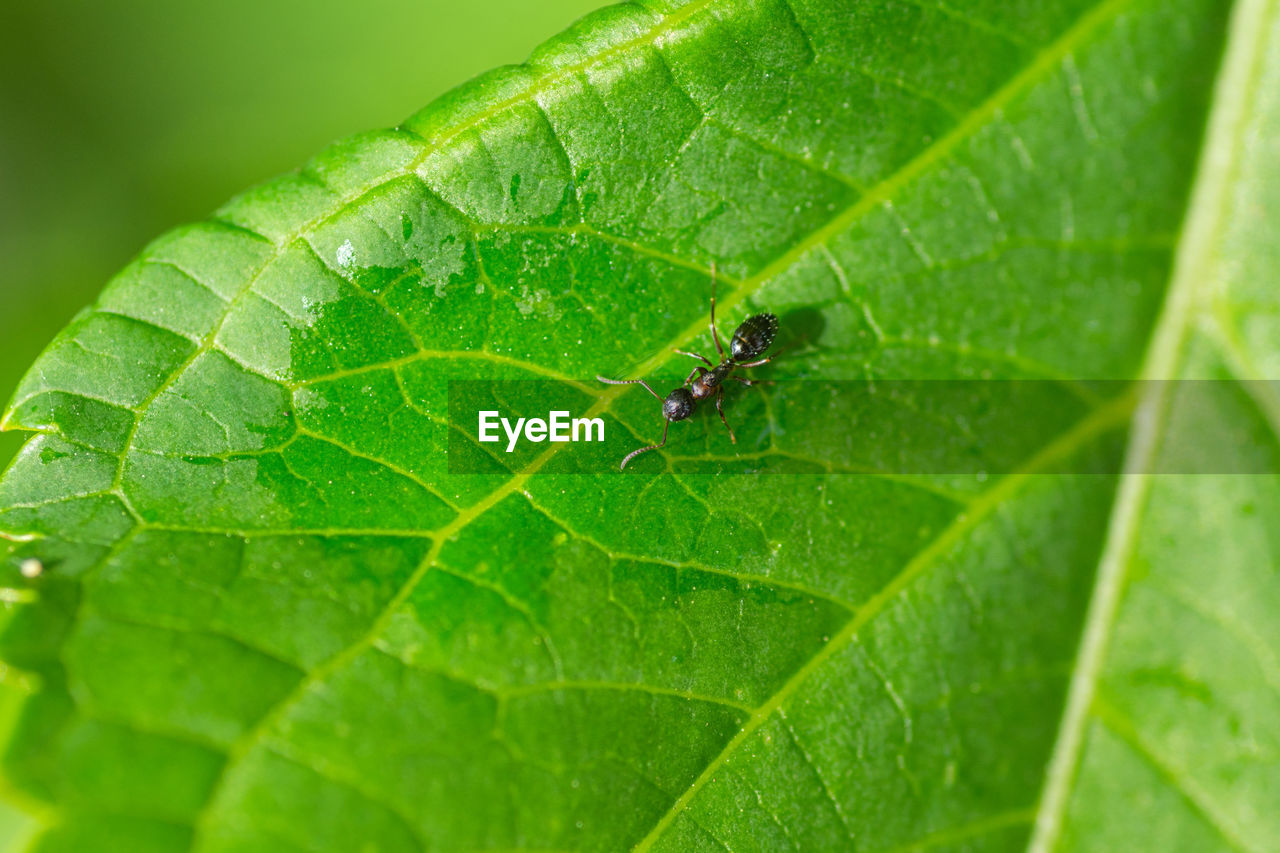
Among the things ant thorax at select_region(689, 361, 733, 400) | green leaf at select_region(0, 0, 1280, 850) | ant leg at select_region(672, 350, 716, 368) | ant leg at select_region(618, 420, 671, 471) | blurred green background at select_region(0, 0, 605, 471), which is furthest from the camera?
blurred green background at select_region(0, 0, 605, 471)

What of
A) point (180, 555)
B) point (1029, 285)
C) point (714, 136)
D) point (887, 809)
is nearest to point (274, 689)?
point (180, 555)

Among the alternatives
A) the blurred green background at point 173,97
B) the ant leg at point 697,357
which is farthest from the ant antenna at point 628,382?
the blurred green background at point 173,97

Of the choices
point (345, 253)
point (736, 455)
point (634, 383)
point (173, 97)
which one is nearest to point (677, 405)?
A: point (634, 383)

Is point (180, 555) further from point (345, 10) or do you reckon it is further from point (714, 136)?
point (345, 10)

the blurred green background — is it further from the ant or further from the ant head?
the ant head

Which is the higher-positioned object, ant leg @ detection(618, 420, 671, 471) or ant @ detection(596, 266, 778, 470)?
ant @ detection(596, 266, 778, 470)

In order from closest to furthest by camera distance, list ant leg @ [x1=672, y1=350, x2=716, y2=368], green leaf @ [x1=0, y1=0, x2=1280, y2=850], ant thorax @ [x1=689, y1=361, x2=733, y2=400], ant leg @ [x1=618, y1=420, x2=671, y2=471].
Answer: green leaf @ [x1=0, y1=0, x2=1280, y2=850], ant leg @ [x1=618, y1=420, x2=671, y2=471], ant leg @ [x1=672, y1=350, x2=716, y2=368], ant thorax @ [x1=689, y1=361, x2=733, y2=400]

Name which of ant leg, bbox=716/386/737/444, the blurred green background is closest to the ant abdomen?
ant leg, bbox=716/386/737/444

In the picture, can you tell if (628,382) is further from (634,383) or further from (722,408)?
(722,408)
